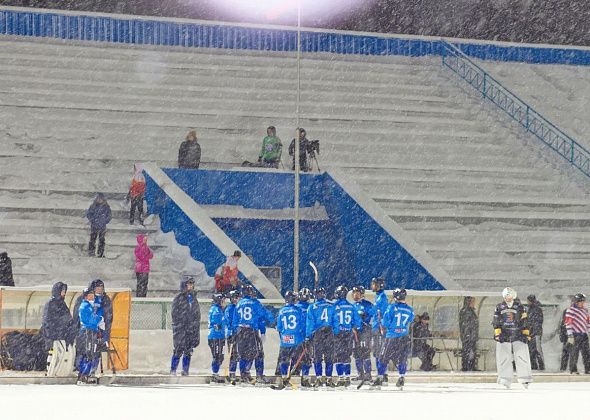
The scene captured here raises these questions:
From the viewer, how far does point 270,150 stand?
33.9m

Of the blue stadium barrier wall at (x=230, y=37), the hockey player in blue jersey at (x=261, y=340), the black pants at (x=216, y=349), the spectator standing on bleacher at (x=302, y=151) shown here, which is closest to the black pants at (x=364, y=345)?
the hockey player in blue jersey at (x=261, y=340)

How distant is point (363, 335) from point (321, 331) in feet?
2.88

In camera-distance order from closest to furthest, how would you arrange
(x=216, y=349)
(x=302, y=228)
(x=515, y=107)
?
(x=216, y=349) → (x=302, y=228) → (x=515, y=107)

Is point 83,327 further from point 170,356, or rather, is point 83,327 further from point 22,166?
point 22,166

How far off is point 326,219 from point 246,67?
27.5 ft

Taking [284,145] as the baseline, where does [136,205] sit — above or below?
below

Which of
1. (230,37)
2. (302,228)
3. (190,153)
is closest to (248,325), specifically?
(190,153)

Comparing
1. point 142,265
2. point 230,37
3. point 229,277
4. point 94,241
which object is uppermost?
point 230,37

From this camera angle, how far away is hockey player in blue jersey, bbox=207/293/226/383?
2291 cm

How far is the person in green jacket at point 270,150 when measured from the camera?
33781 millimetres

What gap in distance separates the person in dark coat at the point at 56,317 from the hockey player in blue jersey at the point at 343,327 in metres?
4.07

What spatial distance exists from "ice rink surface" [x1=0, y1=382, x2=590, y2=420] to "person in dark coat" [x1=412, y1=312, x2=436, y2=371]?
10.9ft

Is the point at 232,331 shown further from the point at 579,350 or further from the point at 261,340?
the point at 579,350

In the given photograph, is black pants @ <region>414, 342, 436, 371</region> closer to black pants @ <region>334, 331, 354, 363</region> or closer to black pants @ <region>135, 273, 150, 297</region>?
black pants @ <region>334, 331, 354, 363</region>
